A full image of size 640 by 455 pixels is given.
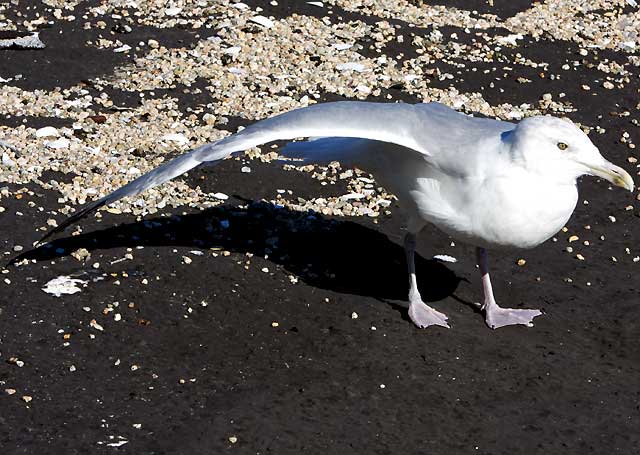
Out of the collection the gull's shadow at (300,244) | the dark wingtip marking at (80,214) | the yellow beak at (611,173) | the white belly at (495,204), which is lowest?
the gull's shadow at (300,244)

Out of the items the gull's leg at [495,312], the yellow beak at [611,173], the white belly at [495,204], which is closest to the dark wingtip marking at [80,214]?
the white belly at [495,204]

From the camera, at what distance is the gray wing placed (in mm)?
5203

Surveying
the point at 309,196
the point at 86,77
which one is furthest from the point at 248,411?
the point at 86,77

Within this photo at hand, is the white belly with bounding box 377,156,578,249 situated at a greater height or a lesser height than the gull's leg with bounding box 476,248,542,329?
greater

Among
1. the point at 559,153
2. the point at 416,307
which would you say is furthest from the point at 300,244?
the point at 559,153

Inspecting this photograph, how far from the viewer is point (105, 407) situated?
15.7 feet

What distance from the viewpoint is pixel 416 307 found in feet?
18.9

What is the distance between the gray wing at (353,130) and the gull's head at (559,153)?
0.34 metres

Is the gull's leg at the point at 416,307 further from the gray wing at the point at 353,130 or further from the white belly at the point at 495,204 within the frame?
the gray wing at the point at 353,130

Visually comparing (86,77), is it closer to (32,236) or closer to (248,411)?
(32,236)

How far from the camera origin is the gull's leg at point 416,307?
568cm

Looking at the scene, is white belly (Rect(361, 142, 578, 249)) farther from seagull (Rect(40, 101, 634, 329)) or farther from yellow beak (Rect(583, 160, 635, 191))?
yellow beak (Rect(583, 160, 635, 191))

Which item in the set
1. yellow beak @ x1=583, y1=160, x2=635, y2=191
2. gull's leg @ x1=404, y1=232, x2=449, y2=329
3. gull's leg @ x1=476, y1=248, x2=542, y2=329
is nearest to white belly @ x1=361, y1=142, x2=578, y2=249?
yellow beak @ x1=583, y1=160, x2=635, y2=191

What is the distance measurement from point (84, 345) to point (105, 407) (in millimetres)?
537
